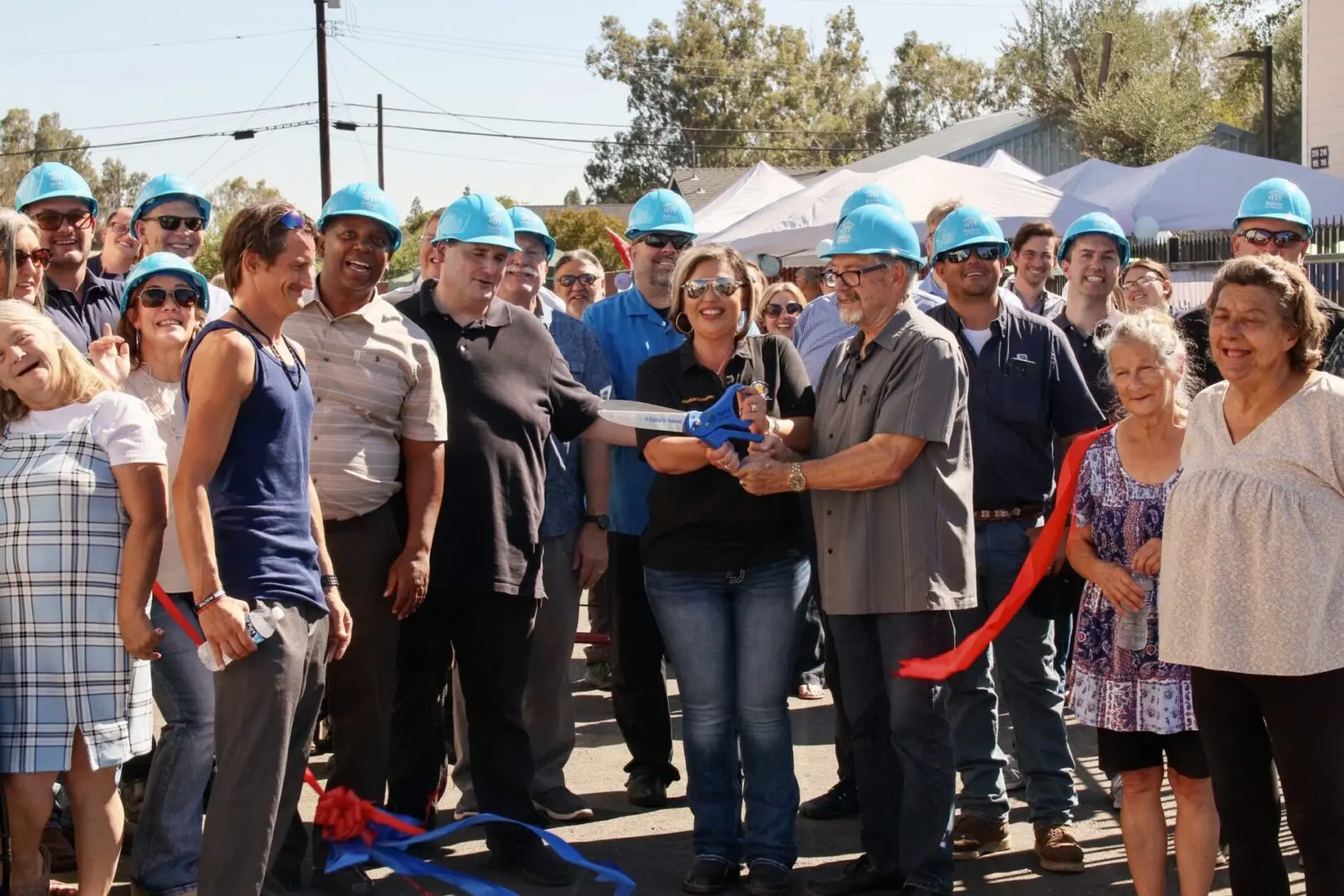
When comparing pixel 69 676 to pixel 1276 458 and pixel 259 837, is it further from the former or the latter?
pixel 1276 458

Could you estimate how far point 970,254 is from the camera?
18.3ft

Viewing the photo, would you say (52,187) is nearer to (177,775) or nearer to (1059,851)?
(177,775)

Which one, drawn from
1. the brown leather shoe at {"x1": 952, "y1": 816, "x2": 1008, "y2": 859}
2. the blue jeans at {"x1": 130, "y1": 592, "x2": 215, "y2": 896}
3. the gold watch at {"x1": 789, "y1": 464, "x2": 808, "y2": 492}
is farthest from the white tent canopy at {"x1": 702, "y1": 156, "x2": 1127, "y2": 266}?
the blue jeans at {"x1": 130, "y1": 592, "x2": 215, "y2": 896}

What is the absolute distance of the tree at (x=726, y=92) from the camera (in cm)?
6750

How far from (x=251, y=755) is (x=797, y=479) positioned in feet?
6.15

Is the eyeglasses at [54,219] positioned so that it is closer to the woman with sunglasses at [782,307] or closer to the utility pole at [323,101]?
the woman with sunglasses at [782,307]

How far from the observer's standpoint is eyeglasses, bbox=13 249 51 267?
509 cm

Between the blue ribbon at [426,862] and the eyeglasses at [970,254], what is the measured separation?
258 cm

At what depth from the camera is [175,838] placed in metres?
4.51

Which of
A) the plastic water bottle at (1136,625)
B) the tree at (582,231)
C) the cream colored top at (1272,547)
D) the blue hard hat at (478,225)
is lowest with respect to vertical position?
the plastic water bottle at (1136,625)

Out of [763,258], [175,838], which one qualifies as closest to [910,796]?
[175,838]

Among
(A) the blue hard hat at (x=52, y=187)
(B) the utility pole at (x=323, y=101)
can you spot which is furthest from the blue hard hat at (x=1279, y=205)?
(B) the utility pole at (x=323, y=101)

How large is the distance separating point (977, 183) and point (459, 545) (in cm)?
1086

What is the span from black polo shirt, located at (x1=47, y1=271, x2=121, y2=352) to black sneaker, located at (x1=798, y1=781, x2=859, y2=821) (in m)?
3.39
